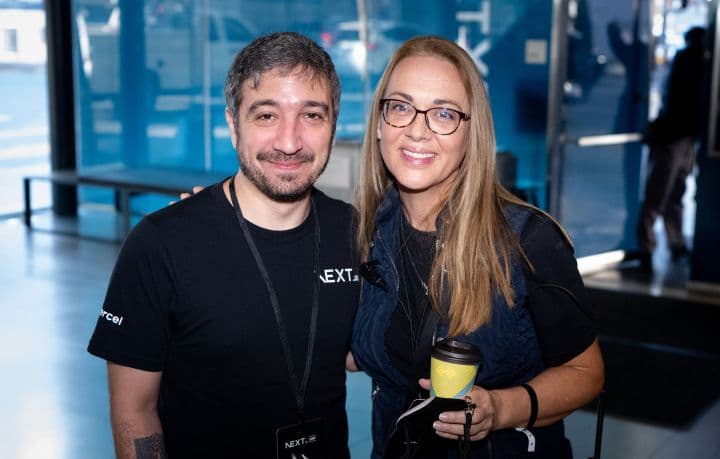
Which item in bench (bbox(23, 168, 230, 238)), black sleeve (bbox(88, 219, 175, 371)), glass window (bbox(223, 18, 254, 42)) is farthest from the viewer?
glass window (bbox(223, 18, 254, 42))

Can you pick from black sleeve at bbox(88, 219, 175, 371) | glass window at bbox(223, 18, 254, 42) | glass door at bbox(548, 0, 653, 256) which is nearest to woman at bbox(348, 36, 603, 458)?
black sleeve at bbox(88, 219, 175, 371)

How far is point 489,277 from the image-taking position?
1.88 metres

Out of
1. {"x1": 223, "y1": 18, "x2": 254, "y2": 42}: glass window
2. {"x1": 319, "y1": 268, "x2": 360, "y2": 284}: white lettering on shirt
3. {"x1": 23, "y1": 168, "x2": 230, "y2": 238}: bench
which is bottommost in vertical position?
{"x1": 23, "y1": 168, "x2": 230, "y2": 238}: bench

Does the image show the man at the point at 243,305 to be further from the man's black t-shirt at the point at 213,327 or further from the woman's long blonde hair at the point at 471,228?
the woman's long blonde hair at the point at 471,228

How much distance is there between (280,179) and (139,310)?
413 mm

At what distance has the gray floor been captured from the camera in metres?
3.95

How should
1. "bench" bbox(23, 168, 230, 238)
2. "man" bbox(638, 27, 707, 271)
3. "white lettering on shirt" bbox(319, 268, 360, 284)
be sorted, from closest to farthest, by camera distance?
"white lettering on shirt" bbox(319, 268, 360, 284)
"man" bbox(638, 27, 707, 271)
"bench" bbox(23, 168, 230, 238)

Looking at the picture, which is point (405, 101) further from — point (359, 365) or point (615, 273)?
point (615, 273)

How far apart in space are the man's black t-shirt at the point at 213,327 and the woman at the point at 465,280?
0.53 feet

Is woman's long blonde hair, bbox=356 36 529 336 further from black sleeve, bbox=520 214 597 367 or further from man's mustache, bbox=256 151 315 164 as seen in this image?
man's mustache, bbox=256 151 315 164

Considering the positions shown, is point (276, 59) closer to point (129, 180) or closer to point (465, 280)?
point (465, 280)

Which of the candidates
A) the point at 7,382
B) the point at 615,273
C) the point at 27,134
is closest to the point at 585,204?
the point at 615,273

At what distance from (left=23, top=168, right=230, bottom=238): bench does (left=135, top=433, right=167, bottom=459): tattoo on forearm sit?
606cm

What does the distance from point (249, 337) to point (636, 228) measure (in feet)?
21.9
